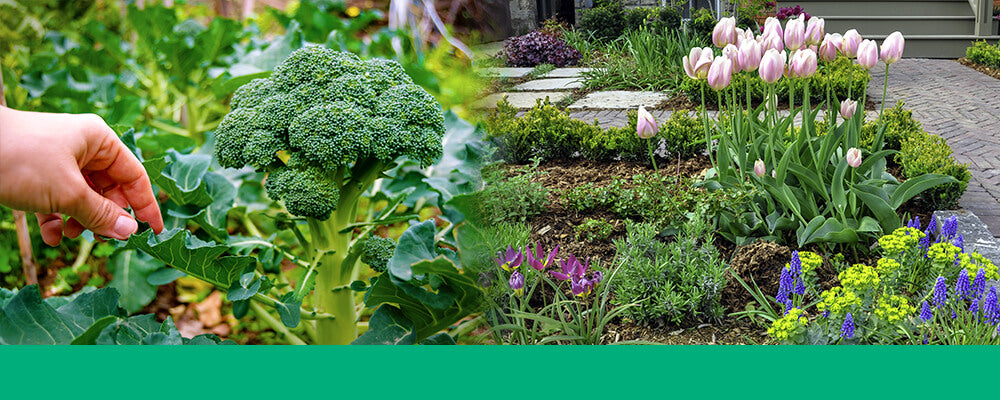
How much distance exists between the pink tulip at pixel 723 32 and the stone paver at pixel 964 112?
2.58 ft

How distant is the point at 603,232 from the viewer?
1688mm

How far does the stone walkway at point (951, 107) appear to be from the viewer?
190 centimetres

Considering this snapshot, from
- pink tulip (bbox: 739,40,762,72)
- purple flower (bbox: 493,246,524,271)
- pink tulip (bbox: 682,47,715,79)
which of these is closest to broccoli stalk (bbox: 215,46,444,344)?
purple flower (bbox: 493,246,524,271)

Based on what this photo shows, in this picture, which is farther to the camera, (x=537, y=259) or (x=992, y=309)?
(x=537, y=259)

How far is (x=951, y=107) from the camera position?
208cm

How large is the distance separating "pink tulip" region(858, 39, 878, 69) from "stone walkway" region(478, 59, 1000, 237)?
0.60 metres

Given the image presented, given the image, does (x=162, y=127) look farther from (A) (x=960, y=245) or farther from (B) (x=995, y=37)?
(B) (x=995, y=37)

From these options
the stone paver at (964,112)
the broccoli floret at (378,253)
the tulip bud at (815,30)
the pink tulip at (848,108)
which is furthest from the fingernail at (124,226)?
the stone paver at (964,112)

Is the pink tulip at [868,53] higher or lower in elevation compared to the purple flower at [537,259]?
higher

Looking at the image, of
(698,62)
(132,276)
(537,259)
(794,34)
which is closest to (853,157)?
(794,34)

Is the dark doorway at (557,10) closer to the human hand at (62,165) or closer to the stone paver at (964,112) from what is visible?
the human hand at (62,165)

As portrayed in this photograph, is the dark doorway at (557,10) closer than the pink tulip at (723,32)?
Yes

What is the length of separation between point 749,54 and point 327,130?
0.91 metres

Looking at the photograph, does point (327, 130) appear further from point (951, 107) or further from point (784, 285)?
point (951, 107)
